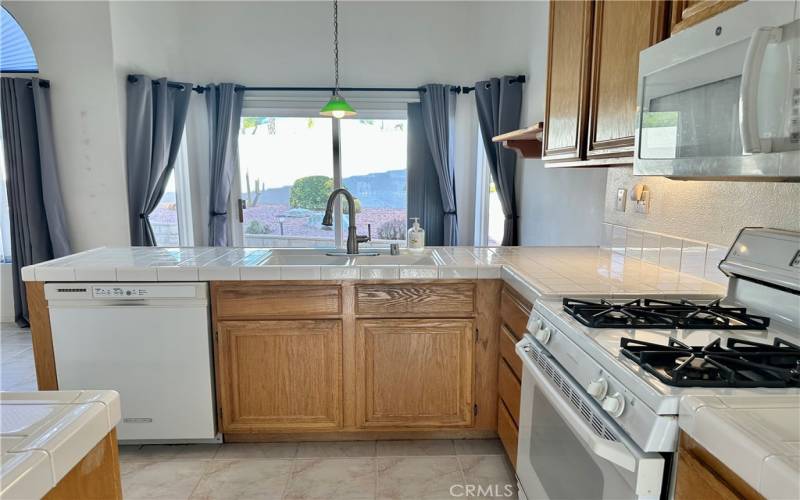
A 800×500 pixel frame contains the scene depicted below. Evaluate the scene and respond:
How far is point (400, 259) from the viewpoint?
2.56 m

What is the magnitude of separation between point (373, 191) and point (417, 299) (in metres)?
2.59

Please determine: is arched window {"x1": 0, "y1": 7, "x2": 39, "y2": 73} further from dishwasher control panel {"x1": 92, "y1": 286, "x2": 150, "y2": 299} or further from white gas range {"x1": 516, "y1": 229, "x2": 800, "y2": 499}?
white gas range {"x1": 516, "y1": 229, "x2": 800, "y2": 499}

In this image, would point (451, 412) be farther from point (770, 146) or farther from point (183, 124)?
point (183, 124)

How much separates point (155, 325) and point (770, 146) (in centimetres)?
220

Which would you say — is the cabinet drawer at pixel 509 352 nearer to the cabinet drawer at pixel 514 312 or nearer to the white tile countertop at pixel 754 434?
the cabinet drawer at pixel 514 312

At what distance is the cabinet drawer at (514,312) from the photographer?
1800 mm

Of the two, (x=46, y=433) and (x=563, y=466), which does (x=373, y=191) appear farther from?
(x=46, y=433)

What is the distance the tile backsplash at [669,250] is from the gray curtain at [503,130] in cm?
155

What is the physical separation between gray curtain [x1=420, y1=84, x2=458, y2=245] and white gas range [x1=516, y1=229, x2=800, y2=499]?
2871mm

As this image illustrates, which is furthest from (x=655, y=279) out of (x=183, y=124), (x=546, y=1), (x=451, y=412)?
(x=183, y=124)

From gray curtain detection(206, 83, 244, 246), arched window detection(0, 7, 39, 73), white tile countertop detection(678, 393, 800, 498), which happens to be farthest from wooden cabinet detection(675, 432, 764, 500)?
arched window detection(0, 7, 39, 73)

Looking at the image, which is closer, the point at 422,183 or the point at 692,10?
the point at 692,10

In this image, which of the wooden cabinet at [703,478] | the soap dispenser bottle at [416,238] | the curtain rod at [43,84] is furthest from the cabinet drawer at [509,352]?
the curtain rod at [43,84]
